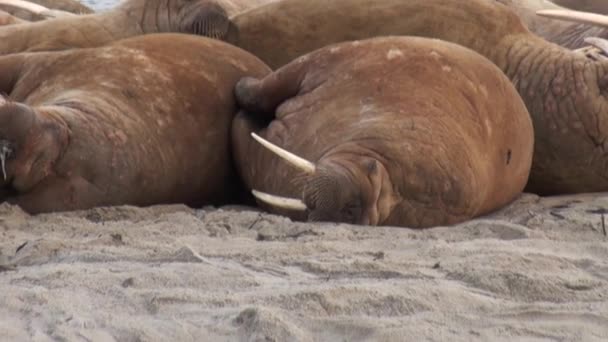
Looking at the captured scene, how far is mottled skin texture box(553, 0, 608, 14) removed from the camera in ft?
31.7

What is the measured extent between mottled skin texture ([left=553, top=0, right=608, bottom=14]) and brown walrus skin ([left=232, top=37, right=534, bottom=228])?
421 centimetres

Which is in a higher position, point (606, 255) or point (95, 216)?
point (606, 255)

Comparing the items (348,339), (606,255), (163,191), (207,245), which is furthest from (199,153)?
(348,339)

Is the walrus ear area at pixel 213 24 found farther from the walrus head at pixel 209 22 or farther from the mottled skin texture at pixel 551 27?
the mottled skin texture at pixel 551 27

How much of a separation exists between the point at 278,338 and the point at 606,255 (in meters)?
1.58

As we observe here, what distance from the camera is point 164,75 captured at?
5.68 meters

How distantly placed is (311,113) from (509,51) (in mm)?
1662

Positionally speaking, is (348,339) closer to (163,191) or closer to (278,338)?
(278,338)

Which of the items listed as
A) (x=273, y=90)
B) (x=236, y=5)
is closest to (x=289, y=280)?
(x=273, y=90)

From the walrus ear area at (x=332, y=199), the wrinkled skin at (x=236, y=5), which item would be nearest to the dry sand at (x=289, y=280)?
the walrus ear area at (x=332, y=199)

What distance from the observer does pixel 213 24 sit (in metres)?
6.60

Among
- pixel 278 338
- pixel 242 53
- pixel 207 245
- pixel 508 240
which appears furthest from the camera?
pixel 242 53

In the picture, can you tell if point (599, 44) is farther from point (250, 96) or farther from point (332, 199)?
point (332, 199)

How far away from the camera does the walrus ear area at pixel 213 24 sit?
6.59 m
